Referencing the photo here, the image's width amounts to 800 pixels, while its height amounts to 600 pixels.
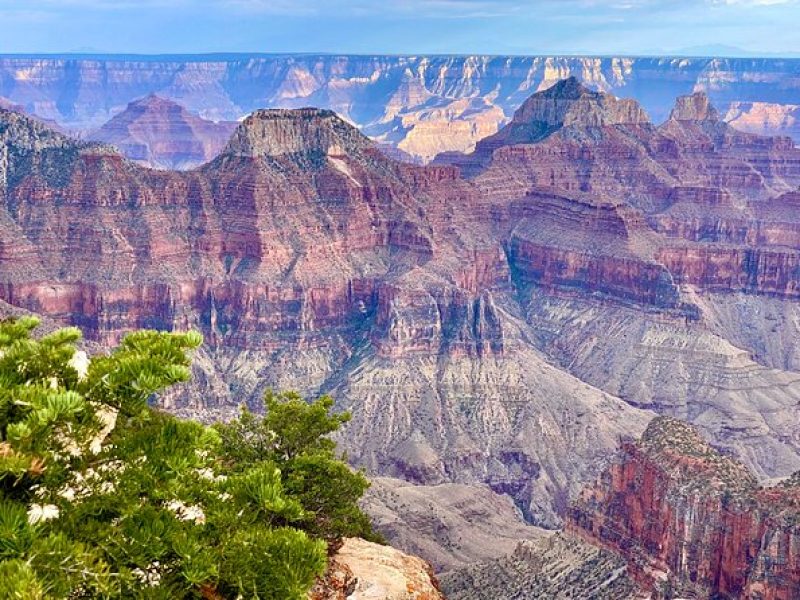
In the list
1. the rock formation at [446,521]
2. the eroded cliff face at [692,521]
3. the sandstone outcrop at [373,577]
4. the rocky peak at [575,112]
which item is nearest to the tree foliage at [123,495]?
the sandstone outcrop at [373,577]

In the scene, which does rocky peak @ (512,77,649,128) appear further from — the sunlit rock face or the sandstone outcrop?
the sandstone outcrop

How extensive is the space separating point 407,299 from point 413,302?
838mm

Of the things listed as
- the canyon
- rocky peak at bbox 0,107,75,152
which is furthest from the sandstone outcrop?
rocky peak at bbox 0,107,75,152

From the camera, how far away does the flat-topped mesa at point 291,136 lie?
133625 mm

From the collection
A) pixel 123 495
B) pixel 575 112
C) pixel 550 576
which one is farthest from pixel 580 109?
pixel 123 495

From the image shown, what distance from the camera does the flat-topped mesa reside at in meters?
134

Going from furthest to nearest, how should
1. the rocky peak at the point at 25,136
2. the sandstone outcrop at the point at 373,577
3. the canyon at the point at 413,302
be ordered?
the rocky peak at the point at 25,136, the canyon at the point at 413,302, the sandstone outcrop at the point at 373,577

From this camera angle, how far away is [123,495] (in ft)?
62.5

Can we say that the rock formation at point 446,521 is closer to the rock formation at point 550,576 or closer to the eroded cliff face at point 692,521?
the rock formation at point 550,576

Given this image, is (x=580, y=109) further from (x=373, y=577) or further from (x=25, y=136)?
(x=373, y=577)

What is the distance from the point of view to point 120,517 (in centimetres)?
1930

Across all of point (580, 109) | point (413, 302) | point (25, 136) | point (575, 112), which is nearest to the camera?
point (413, 302)

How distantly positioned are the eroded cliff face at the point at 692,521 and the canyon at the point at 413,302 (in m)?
30.0

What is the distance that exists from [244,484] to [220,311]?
10458 cm
